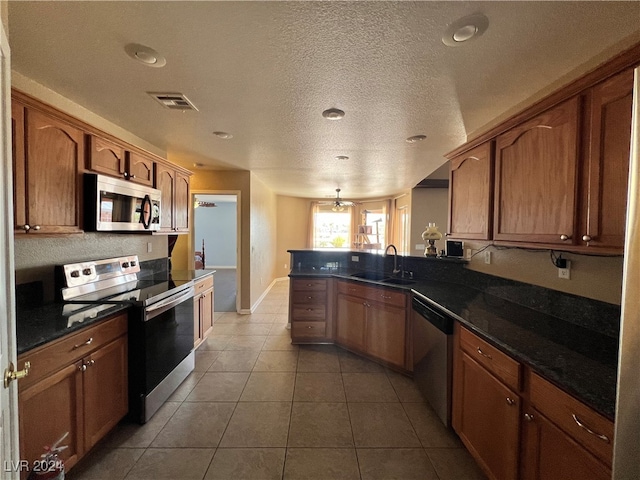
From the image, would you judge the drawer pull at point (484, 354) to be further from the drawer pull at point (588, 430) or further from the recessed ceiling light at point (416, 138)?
the recessed ceiling light at point (416, 138)

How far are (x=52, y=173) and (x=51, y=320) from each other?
36.5 inches

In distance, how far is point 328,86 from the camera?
1848 mm

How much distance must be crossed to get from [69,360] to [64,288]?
0.79m

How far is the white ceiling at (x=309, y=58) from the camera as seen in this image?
1.23 m

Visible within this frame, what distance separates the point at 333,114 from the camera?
2.28m

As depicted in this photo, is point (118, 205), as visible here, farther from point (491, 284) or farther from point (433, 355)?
point (491, 284)

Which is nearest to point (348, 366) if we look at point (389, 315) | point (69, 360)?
point (389, 315)

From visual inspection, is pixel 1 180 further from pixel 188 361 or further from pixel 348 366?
pixel 348 366

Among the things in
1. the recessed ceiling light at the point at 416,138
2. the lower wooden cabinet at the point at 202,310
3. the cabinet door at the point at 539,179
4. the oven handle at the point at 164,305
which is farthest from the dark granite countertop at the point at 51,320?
the recessed ceiling light at the point at 416,138

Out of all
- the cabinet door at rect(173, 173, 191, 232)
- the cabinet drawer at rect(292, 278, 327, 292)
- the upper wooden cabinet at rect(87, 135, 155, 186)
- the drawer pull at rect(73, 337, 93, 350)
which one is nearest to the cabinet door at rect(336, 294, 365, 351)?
the cabinet drawer at rect(292, 278, 327, 292)

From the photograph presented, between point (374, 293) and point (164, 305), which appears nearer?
point (164, 305)

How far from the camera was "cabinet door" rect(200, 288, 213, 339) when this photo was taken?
3.25m

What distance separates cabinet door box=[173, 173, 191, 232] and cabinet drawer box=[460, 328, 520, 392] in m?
3.16

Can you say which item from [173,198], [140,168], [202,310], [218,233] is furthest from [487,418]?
[218,233]
